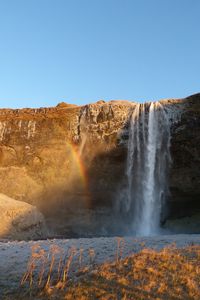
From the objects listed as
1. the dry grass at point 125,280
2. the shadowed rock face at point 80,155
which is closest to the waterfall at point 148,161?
the shadowed rock face at point 80,155

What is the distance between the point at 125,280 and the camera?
11.0 m

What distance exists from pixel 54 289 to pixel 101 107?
32196mm

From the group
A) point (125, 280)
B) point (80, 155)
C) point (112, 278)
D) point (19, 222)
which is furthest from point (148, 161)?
point (125, 280)

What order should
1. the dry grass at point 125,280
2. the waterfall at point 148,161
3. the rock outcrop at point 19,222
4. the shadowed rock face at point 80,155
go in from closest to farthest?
the dry grass at point 125,280
the rock outcrop at point 19,222
the shadowed rock face at point 80,155
the waterfall at point 148,161

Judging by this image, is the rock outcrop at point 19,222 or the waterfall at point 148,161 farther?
the waterfall at point 148,161

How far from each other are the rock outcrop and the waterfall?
13.5 metres

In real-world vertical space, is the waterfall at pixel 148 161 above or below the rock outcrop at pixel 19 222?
above

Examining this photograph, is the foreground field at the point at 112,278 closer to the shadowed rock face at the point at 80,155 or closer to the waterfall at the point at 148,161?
the waterfall at the point at 148,161

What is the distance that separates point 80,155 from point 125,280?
3085 centimetres

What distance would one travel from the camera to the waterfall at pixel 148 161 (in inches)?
1547

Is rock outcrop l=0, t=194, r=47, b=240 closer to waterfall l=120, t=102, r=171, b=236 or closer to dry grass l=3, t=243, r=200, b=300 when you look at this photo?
dry grass l=3, t=243, r=200, b=300

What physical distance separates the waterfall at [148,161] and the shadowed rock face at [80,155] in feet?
2.73

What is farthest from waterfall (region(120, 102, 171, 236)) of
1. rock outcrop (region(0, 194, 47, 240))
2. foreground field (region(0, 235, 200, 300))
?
foreground field (region(0, 235, 200, 300))

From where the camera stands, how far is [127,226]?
138 feet
